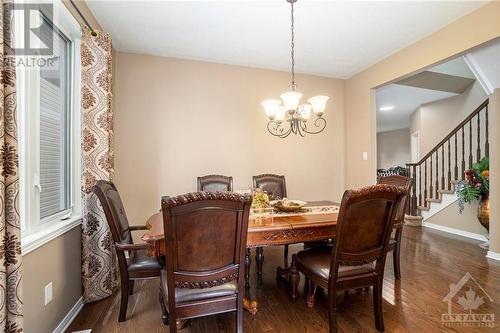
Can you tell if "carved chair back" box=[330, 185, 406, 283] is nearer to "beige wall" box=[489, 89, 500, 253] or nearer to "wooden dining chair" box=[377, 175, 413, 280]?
"wooden dining chair" box=[377, 175, 413, 280]

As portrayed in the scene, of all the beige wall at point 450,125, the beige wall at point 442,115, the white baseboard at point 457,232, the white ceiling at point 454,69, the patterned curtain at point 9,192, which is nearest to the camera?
the patterned curtain at point 9,192

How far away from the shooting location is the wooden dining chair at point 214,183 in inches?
121

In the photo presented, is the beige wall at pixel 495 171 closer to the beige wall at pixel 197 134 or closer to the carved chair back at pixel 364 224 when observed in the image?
the beige wall at pixel 197 134

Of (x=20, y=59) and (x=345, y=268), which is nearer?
(x=20, y=59)

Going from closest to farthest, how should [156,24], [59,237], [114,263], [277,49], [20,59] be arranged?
[20,59], [59,237], [114,263], [156,24], [277,49]

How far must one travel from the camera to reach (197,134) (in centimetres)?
346

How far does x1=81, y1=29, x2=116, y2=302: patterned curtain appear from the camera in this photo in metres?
2.11

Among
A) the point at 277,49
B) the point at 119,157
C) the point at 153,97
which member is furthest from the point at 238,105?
the point at 119,157

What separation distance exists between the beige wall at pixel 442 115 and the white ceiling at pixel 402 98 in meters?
0.18

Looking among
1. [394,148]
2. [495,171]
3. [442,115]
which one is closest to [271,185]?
[495,171]

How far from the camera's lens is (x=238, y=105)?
364 centimetres

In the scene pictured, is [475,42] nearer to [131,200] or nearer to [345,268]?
[345,268]

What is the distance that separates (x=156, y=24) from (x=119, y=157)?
1.69m

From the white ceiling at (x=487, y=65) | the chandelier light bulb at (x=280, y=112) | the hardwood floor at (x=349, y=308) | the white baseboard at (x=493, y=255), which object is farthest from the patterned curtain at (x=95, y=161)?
the white baseboard at (x=493, y=255)
